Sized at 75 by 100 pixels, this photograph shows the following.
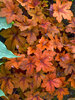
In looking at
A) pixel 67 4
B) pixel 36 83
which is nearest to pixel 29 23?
pixel 67 4

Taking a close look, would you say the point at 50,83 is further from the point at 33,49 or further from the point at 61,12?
the point at 61,12

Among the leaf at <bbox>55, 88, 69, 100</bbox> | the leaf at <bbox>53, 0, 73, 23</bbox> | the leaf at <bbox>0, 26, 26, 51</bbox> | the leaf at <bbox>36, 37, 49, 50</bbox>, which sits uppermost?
the leaf at <bbox>53, 0, 73, 23</bbox>

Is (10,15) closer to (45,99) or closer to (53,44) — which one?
(53,44)

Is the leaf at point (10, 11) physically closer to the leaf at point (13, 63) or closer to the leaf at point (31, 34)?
the leaf at point (31, 34)

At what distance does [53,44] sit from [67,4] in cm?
55

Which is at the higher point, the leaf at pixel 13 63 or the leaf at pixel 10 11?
the leaf at pixel 10 11

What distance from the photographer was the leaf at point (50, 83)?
1731 millimetres

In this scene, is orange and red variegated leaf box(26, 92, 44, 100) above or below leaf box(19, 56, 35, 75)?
below

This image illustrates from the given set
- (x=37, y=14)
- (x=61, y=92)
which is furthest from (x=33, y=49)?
(x=61, y=92)

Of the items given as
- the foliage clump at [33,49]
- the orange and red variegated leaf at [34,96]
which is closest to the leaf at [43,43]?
the foliage clump at [33,49]

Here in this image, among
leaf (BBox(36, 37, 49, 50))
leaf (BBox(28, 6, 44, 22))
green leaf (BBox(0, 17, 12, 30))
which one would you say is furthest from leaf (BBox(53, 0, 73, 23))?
green leaf (BBox(0, 17, 12, 30))

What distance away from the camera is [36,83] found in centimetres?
172

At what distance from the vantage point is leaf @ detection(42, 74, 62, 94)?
173cm

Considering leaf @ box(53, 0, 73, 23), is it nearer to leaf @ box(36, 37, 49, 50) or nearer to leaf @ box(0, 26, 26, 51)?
leaf @ box(36, 37, 49, 50)
